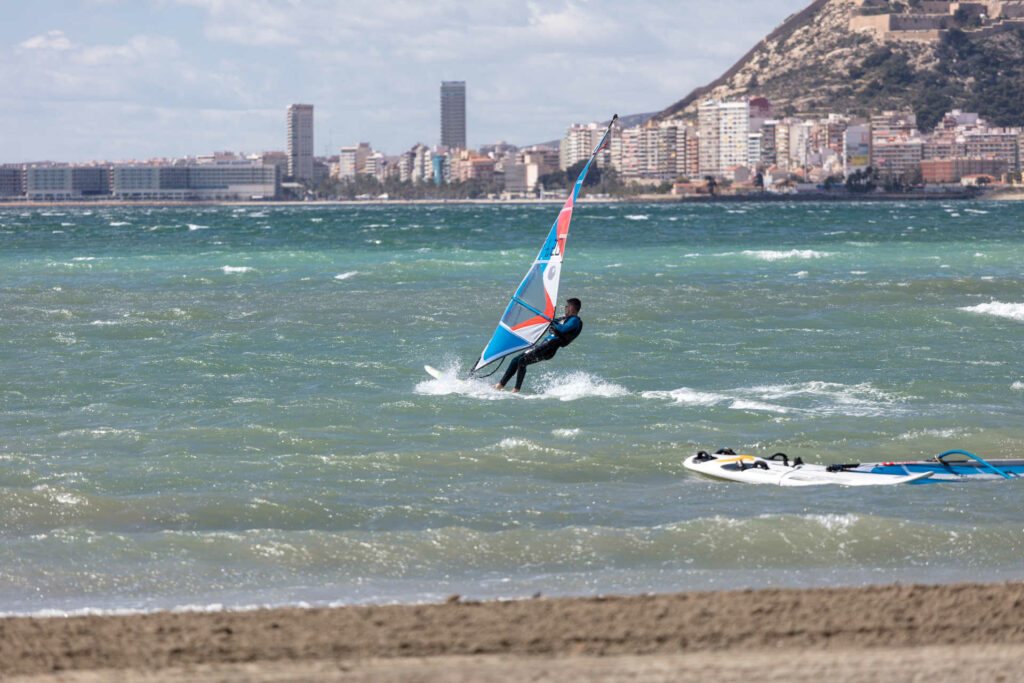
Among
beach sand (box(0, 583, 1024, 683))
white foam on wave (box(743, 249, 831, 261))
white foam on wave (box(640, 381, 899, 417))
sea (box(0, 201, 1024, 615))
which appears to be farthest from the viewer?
white foam on wave (box(743, 249, 831, 261))

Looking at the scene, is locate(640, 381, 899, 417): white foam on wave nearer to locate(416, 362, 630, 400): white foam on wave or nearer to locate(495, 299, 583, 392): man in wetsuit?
locate(416, 362, 630, 400): white foam on wave

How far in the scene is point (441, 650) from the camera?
596 cm

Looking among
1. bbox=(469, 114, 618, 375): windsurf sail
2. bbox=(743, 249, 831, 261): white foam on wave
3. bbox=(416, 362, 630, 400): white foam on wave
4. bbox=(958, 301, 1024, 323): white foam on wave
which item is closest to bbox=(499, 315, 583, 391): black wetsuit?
bbox=(469, 114, 618, 375): windsurf sail

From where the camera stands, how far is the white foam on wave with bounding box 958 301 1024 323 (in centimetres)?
2344

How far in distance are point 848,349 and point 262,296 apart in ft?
48.7

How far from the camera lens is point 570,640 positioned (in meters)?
6.07

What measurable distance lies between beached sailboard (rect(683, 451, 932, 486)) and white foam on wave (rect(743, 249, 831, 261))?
31.0 metres

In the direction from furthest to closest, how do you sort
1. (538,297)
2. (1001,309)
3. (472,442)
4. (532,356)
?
(1001,309) < (532,356) < (538,297) < (472,442)

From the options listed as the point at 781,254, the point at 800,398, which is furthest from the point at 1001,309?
the point at 781,254

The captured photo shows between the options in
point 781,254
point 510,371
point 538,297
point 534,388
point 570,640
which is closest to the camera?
point 570,640

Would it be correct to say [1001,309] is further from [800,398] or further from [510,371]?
[510,371]

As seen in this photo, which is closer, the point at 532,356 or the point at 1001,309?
the point at 532,356

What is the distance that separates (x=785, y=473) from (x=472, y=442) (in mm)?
3428

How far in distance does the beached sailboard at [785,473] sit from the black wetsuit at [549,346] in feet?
13.5
